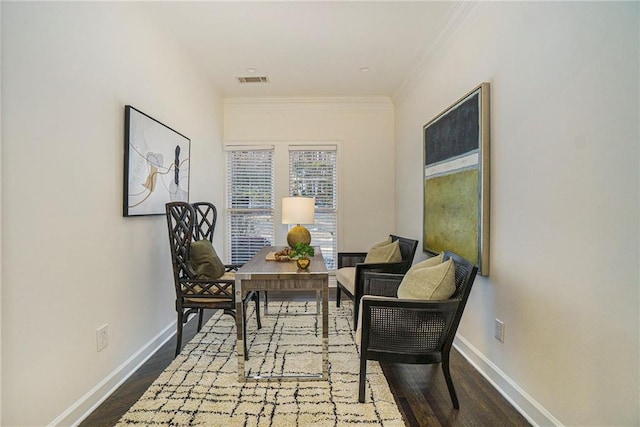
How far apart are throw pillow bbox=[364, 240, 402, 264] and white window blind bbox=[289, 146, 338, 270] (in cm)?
134

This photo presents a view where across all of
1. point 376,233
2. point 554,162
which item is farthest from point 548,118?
point 376,233

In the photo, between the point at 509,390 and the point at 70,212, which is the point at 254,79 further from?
the point at 509,390

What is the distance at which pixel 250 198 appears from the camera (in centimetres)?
446

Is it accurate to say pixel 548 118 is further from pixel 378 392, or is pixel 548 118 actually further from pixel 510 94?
pixel 378 392

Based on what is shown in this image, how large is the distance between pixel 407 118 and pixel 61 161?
3.38 meters

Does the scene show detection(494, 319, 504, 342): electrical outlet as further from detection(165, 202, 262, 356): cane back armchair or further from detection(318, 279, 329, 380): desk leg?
detection(165, 202, 262, 356): cane back armchair

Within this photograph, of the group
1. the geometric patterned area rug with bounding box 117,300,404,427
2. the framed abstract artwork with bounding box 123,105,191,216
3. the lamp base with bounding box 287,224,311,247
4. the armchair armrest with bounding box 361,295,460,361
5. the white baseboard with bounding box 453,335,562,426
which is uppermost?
the framed abstract artwork with bounding box 123,105,191,216

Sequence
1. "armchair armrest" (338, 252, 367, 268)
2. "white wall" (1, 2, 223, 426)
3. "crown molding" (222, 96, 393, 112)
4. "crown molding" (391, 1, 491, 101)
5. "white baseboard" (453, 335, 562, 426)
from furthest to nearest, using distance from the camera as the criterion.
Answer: "crown molding" (222, 96, 393, 112), "armchair armrest" (338, 252, 367, 268), "crown molding" (391, 1, 491, 101), "white baseboard" (453, 335, 562, 426), "white wall" (1, 2, 223, 426)

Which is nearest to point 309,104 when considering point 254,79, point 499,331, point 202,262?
point 254,79

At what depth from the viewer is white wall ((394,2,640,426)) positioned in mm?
1219

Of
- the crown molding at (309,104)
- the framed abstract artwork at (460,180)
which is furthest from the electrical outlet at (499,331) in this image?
the crown molding at (309,104)

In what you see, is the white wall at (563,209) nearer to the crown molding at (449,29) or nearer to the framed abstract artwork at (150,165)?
the crown molding at (449,29)

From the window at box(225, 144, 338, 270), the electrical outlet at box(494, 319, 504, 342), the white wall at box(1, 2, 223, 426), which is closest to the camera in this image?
the white wall at box(1, 2, 223, 426)

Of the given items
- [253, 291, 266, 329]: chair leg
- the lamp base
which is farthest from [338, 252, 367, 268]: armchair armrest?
[253, 291, 266, 329]: chair leg
